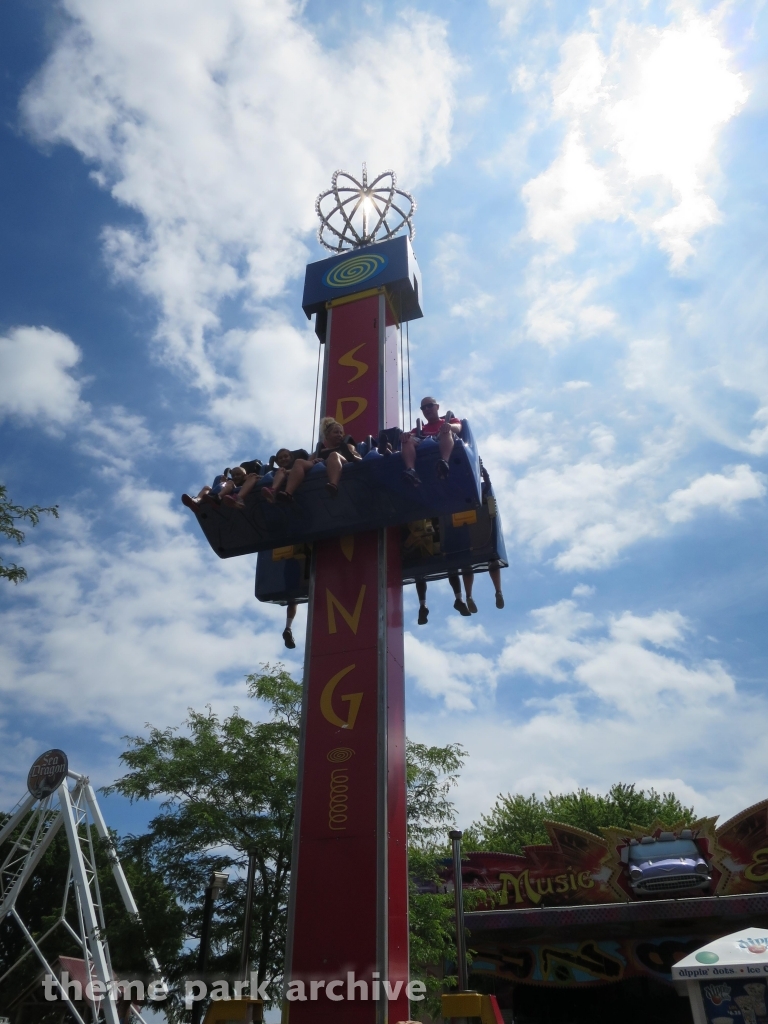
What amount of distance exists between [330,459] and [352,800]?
4.60 metres

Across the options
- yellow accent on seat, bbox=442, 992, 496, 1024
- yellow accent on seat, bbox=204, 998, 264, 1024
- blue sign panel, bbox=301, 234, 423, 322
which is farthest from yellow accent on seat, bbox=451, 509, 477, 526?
yellow accent on seat, bbox=204, 998, 264, 1024

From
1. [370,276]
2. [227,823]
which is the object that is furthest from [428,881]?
[370,276]

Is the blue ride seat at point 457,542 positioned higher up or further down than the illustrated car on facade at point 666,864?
higher up

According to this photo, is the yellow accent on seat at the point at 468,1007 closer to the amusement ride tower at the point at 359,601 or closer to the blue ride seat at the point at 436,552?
the amusement ride tower at the point at 359,601

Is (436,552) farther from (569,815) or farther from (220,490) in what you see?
(569,815)

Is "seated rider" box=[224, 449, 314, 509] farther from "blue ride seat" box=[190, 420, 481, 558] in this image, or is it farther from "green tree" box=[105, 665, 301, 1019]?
"green tree" box=[105, 665, 301, 1019]

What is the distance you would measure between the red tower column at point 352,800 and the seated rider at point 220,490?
159 cm

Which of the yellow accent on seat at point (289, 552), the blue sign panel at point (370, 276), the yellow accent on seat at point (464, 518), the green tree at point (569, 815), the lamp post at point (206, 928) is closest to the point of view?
the lamp post at point (206, 928)

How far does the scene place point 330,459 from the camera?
1066 cm

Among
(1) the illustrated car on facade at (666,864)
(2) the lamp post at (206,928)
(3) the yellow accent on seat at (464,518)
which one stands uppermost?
(3) the yellow accent on seat at (464,518)

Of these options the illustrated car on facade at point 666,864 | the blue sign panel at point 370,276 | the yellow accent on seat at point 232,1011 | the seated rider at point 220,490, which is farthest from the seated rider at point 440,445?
the illustrated car on facade at point 666,864

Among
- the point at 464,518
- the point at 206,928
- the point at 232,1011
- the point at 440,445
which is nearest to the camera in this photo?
the point at 232,1011

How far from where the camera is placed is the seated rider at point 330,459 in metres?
10.5

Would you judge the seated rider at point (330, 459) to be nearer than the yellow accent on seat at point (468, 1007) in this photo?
No
